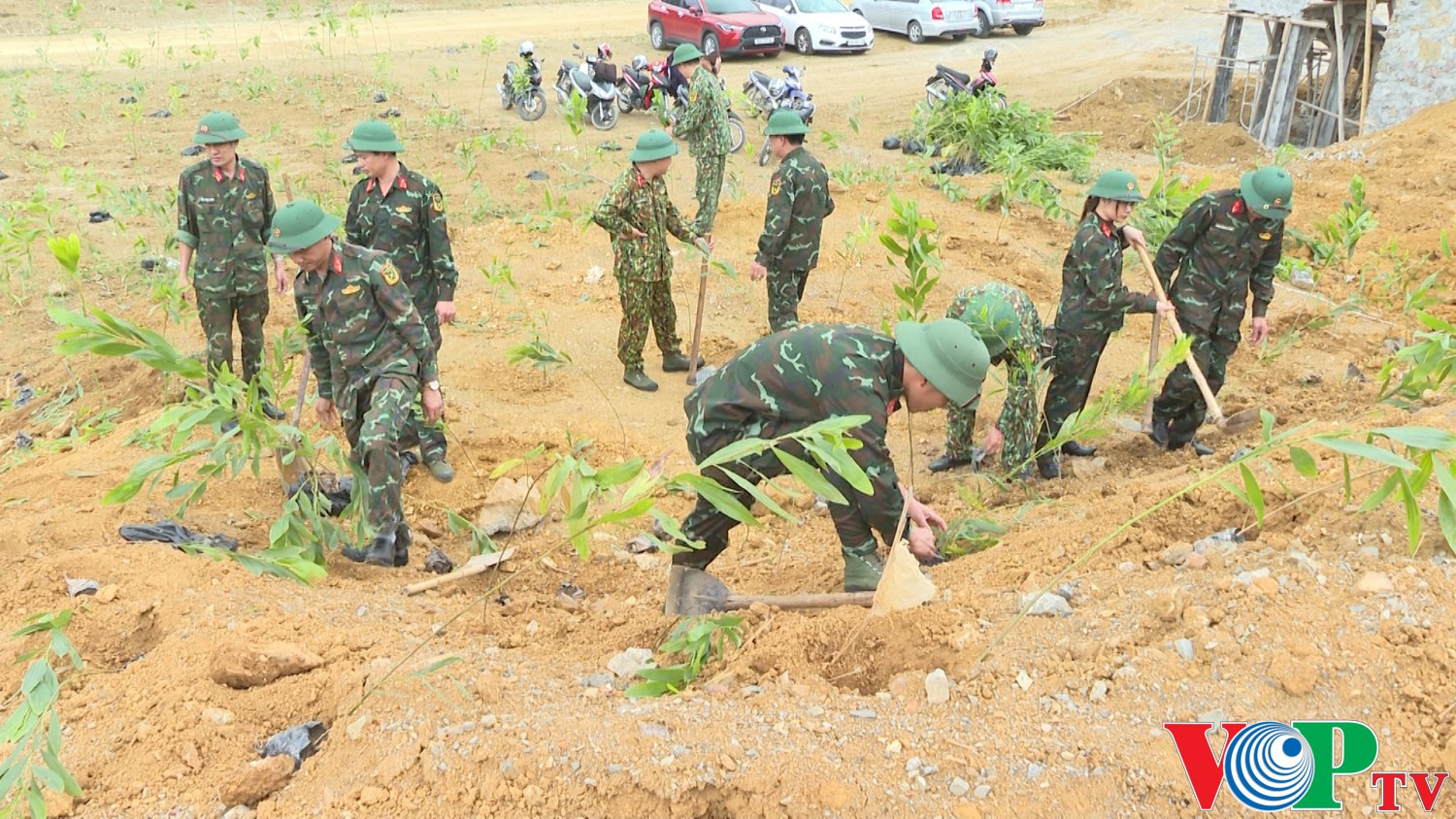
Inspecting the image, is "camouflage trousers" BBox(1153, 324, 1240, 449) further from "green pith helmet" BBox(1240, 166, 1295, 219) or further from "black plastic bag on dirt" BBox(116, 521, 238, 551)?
"black plastic bag on dirt" BBox(116, 521, 238, 551)

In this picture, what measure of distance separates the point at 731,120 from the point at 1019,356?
7318 millimetres

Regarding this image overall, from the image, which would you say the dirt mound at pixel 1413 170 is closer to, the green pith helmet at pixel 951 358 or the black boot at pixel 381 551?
the green pith helmet at pixel 951 358

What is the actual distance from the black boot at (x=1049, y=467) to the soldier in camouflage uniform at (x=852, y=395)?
6.36ft

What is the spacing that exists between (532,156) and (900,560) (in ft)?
29.5

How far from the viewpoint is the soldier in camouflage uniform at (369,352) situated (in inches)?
159

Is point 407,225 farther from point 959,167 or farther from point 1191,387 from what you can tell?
point 959,167

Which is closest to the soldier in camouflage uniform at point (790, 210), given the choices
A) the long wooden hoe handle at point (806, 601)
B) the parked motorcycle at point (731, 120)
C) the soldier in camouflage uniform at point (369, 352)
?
the soldier in camouflage uniform at point (369, 352)

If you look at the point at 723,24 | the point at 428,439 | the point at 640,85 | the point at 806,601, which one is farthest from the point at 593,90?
the point at 806,601

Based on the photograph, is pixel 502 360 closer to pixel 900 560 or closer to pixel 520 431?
pixel 520 431

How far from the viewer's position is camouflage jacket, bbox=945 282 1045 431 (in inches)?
177

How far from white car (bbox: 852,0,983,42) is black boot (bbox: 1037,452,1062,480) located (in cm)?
1457

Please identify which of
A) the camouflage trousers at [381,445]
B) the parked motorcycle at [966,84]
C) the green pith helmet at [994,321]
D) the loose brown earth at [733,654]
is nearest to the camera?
the loose brown earth at [733,654]

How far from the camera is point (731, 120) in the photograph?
36.2ft

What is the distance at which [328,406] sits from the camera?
4465 millimetres
